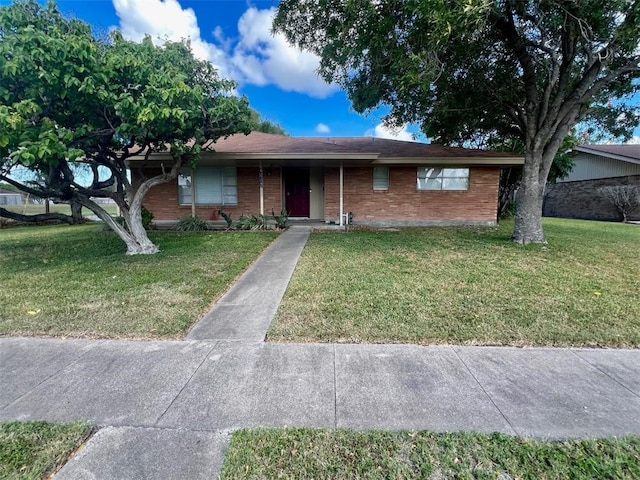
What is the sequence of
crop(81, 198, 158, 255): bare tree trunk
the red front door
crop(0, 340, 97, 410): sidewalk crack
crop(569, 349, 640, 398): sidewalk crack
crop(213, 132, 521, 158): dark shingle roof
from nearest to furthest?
crop(0, 340, 97, 410): sidewalk crack → crop(569, 349, 640, 398): sidewalk crack → crop(81, 198, 158, 255): bare tree trunk → crop(213, 132, 521, 158): dark shingle roof → the red front door

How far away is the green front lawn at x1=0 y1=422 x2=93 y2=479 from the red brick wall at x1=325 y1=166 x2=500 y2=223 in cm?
1120

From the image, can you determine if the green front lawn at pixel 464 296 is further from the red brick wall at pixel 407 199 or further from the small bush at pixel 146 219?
the small bush at pixel 146 219

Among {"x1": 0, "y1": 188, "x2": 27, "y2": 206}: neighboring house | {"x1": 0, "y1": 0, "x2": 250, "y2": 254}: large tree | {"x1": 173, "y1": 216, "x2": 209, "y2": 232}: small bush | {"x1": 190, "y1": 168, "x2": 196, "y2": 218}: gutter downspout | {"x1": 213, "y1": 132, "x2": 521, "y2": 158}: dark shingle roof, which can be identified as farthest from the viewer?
{"x1": 0, "y1": 188, "x2": 27, "y2": 206}: neighboring house

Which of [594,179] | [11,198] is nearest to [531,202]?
[594,179]

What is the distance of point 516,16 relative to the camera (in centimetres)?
770

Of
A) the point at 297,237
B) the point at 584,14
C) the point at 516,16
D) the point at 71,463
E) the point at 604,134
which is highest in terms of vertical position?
the point at 516,16

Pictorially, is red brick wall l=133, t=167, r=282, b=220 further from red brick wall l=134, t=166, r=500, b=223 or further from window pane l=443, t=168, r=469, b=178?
window pane l=443, t=168, r=469, b=178

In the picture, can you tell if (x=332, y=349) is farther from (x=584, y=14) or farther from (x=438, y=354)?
(x=584, y=14)

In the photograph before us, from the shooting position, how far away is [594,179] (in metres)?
20.8

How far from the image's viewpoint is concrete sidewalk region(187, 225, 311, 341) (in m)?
3.63

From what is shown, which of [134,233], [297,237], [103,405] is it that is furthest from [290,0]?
[103,405]

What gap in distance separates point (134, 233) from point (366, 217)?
324 inches

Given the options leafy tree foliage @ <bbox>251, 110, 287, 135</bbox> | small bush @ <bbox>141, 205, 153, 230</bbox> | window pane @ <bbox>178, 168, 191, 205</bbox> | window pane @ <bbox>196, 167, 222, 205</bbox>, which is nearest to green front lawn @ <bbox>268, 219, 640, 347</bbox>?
window pane @ <bbox>196, 167, 222, 205</bbox>

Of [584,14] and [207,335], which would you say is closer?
[207,335]
